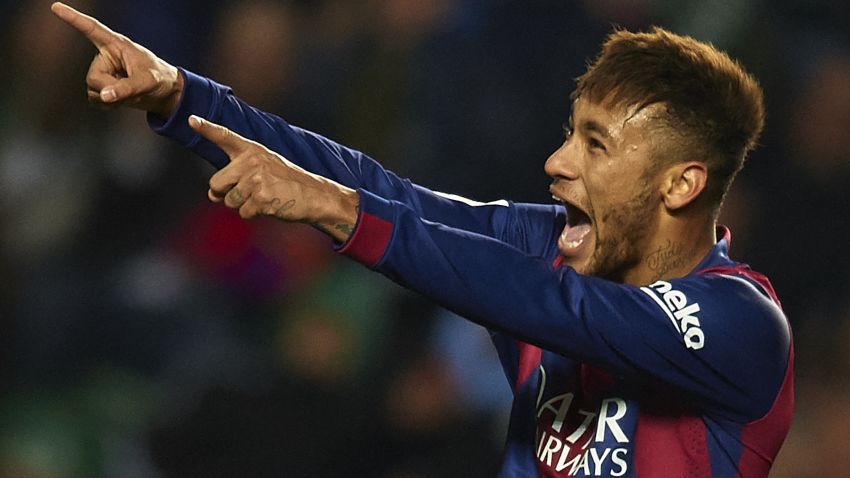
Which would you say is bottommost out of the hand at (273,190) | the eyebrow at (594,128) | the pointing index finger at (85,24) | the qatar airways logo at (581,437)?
the qatar airways logo at (581,437)

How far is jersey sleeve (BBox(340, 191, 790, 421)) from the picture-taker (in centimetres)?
217

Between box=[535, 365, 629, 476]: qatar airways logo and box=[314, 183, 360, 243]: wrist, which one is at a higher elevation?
box=[314, 183, 360, 243]: wrist

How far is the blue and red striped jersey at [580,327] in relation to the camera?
2199 millimetres

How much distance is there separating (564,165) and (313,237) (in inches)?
88.1

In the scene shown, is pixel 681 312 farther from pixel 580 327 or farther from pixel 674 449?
pixel 674 449

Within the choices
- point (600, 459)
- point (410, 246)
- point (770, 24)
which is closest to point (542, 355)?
point (600, 459)

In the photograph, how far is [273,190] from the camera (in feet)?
6.73

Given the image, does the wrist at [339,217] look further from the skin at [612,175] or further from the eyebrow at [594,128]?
the eyebrow at [594,128]

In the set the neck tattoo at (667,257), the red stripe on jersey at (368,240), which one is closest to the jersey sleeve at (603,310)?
the red stripe on jersey at (368,240)

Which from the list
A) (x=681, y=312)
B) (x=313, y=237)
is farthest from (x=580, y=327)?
(x=313, y=237)

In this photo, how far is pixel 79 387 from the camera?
4.58m

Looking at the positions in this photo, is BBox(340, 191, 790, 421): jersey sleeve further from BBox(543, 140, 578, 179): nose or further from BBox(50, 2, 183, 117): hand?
BBox(50, 2, 183, 117): hand

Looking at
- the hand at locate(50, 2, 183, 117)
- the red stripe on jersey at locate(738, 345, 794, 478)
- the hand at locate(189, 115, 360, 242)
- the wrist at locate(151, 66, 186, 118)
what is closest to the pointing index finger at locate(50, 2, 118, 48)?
the hand at locate(50, 2, 183, 117)

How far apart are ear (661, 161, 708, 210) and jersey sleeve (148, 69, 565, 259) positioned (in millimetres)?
383
